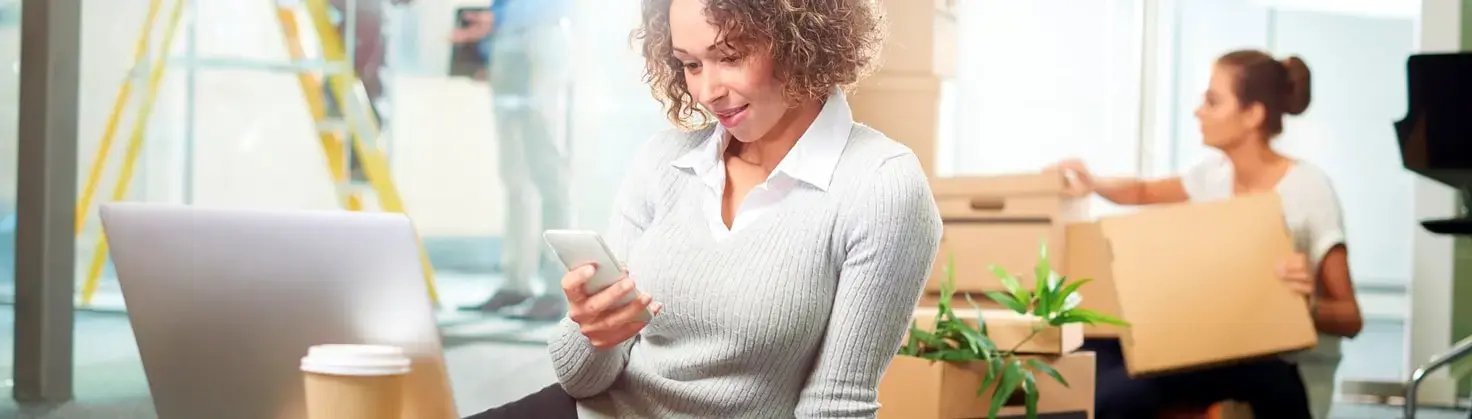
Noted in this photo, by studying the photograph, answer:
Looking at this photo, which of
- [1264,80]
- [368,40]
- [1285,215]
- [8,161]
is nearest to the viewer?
[8,161]

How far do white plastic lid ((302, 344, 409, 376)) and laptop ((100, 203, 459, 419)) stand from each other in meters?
0.05

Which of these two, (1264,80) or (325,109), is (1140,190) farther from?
(325,109)

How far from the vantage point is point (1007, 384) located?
211 cm

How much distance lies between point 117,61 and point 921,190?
4.96 ft

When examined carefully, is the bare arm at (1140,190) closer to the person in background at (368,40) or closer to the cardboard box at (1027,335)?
the cardboard box at (1027,335)

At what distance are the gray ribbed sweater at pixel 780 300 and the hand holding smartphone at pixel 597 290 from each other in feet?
0.30

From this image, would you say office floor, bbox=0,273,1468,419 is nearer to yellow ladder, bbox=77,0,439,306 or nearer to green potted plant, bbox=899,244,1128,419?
yellow ladder, bbox=77,0,439,306

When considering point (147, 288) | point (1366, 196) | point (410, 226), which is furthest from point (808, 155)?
point (1366, 196)

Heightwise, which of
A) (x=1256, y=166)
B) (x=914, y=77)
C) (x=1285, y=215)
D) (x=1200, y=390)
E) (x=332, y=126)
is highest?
(x=914, y=77)

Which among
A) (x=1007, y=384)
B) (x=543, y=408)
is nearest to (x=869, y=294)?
(x=543, y=408)

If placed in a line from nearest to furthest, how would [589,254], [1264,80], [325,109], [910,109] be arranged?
[589,254] < [325,109] < [910,109] < [1264,80]

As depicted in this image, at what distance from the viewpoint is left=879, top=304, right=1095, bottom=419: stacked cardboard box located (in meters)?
2.12

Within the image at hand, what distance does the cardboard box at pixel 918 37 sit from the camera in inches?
122

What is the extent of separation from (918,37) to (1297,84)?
3.29 feet
